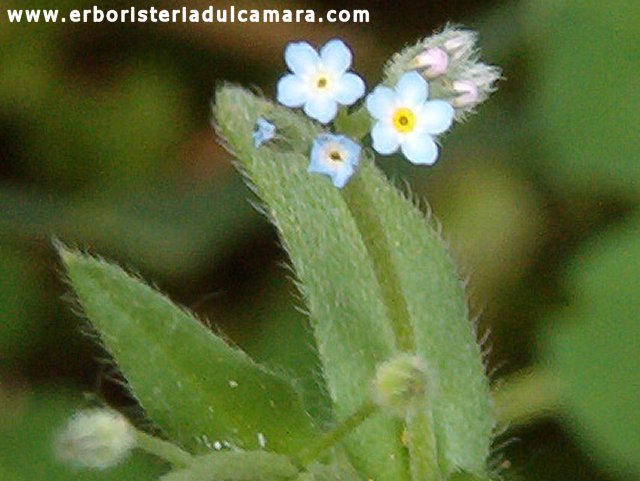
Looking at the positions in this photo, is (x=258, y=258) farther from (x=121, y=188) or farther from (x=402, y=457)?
(x=402, y=457)

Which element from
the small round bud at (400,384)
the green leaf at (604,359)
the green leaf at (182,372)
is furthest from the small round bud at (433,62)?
the green leaf at (604,359)

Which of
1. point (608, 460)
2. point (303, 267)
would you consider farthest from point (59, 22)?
point (608, 460)

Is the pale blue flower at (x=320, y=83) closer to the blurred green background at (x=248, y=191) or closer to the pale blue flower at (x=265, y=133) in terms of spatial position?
the pale blue flower at (x=265, y=133)

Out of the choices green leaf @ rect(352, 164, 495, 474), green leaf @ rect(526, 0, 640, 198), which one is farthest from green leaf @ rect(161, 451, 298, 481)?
green leaf @ rect(526, 0, 640, 198)

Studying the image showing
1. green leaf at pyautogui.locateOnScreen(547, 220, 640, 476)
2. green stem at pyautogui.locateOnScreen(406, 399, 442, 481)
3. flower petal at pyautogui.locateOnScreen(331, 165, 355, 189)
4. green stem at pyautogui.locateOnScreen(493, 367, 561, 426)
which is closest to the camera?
flower petal at pyautogui.locateOnScreen(331, 165, 355, 189)

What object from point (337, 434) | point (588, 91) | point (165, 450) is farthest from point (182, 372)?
point (588, 91)

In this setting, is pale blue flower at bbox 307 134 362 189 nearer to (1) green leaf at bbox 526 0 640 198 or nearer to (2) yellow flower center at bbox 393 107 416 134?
(2) yellow flower center at bbox 393 107 416 134

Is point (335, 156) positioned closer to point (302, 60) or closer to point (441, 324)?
point (302, 60)
